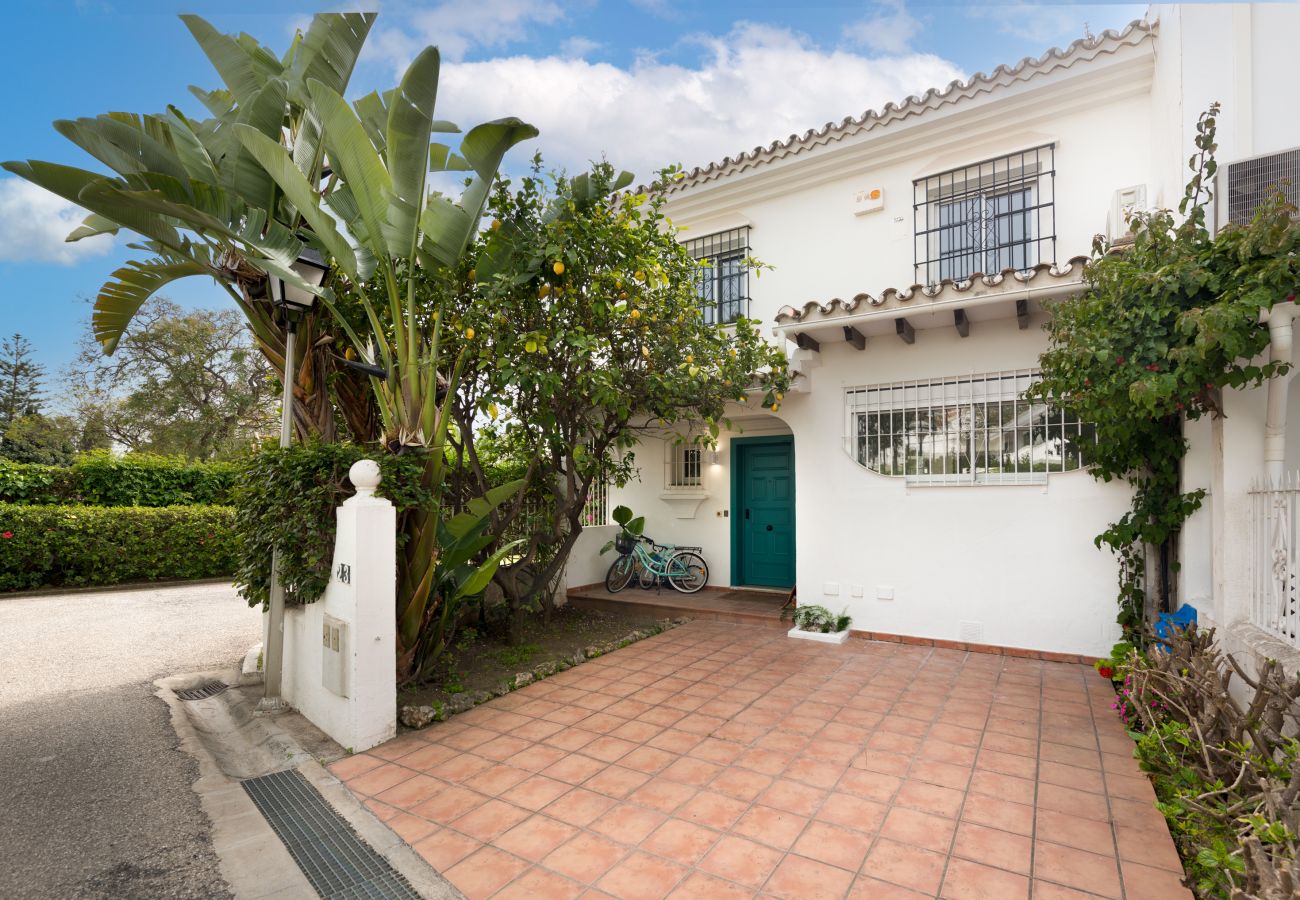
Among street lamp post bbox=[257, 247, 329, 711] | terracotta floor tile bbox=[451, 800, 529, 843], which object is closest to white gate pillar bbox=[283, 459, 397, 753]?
street lamp post bbox=[257, 247, 329, 711]

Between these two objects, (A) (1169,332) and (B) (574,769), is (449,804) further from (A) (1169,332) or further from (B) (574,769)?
(A) (1169,332)

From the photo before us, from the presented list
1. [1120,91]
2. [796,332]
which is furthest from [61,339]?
[1120,91]

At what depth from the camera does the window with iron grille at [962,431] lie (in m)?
6.24

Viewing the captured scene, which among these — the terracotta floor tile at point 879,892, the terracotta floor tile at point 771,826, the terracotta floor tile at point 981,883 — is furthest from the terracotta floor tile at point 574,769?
the terracotta floor tile at point 981,883

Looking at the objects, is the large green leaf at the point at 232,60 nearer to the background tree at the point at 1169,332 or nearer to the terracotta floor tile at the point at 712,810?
the terracotta floor tile at the point at 712,810

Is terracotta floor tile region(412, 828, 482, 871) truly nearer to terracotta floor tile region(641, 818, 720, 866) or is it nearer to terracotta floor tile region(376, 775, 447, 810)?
terracotta floor tile region(376, 775, 447, 810)

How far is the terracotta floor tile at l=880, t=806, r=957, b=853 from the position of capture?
3.03 meters

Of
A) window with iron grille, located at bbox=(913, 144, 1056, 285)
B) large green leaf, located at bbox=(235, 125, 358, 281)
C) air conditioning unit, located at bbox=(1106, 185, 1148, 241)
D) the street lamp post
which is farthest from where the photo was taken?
window with iron grille, located at bbox=(913, 144, 1056, 285)

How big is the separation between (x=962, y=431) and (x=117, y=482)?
1543 cm

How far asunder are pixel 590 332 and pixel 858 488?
368 cm

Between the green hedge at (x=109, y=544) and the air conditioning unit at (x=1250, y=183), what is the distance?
12538mm

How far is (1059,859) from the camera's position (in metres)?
2.89

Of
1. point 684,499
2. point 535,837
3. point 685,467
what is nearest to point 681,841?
point 535,837

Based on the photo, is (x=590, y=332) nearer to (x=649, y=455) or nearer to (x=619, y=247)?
(x=619, y=247)
